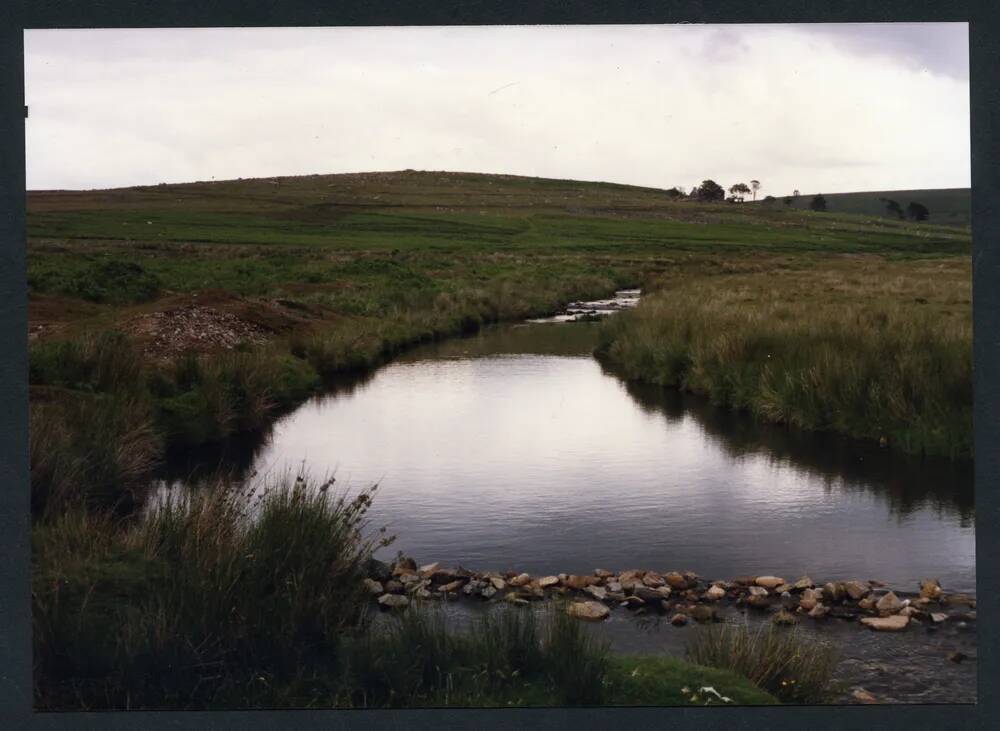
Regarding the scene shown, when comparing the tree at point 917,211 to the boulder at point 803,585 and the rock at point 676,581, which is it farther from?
the rock at point 676,581

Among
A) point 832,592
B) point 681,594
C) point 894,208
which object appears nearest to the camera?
point 832,592

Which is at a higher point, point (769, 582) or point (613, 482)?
point (613, 482)

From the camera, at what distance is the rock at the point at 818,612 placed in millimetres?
6918

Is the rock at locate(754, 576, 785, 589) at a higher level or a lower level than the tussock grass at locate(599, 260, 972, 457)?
lower

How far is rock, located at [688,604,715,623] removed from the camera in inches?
265

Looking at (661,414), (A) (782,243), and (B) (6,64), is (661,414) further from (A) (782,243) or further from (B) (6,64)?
(B) (6,64)

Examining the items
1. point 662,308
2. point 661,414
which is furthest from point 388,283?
point 661,414

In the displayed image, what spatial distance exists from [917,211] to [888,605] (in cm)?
743

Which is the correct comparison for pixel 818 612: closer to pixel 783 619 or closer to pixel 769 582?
pixel 783 619

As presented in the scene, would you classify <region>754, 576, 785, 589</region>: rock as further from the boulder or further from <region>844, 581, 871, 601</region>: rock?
<region>844, 581, 871, 601</region>: rock

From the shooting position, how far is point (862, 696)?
18.7 ft

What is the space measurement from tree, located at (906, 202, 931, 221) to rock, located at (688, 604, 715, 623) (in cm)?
637

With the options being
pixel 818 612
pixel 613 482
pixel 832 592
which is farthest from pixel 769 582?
pixel 613 482

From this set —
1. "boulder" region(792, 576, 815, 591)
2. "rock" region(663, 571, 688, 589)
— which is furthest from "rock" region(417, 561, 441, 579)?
"boulder" region(792, 576, 815, 591)
